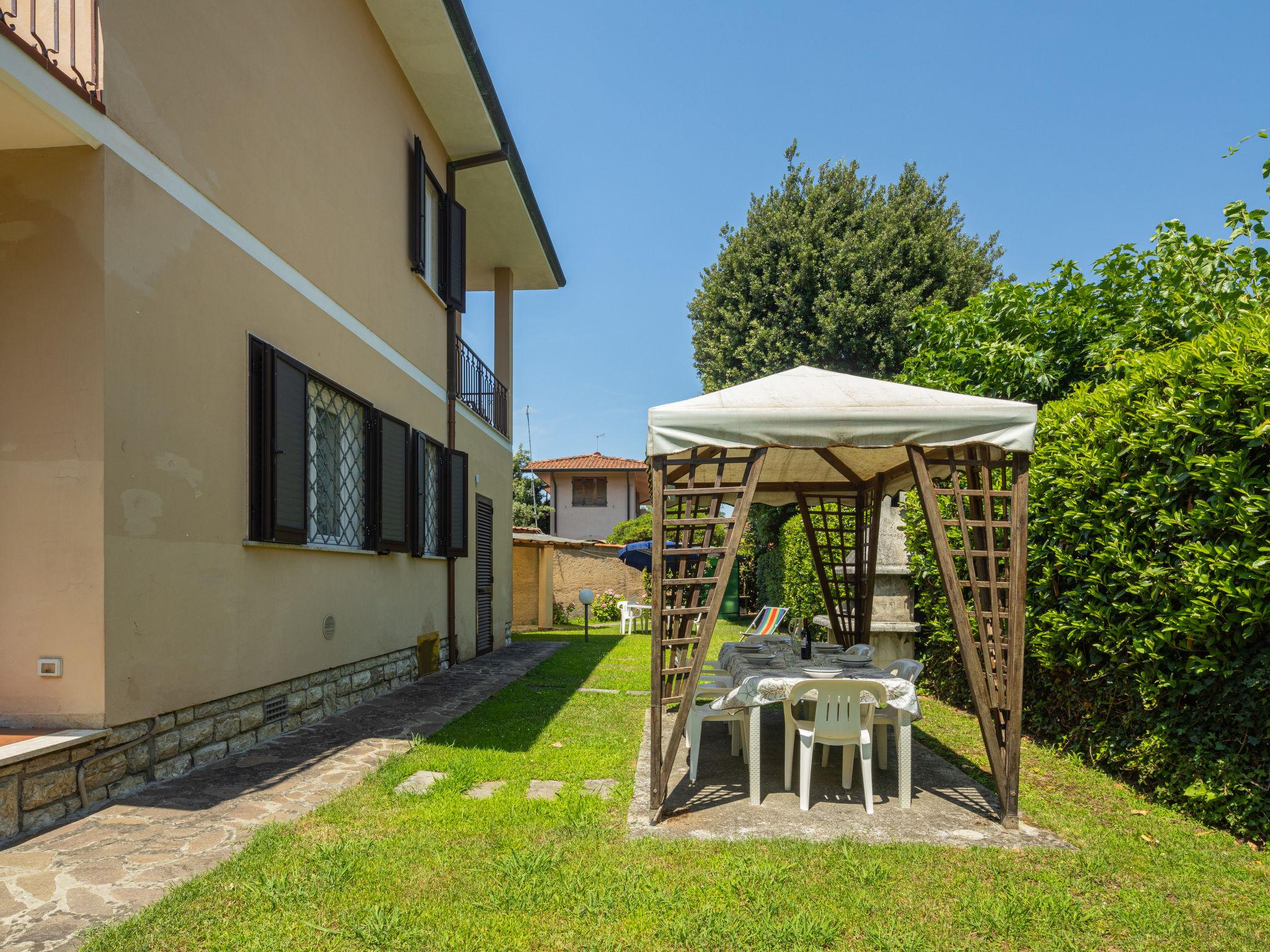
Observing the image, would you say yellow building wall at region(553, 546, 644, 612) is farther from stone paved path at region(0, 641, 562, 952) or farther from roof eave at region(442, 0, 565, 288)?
stone paved path at region(0, 641, 562, 952)

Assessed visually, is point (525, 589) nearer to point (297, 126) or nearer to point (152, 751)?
point (297, 126)

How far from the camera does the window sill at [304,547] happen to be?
5445 millimetres

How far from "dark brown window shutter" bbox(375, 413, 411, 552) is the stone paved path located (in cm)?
196

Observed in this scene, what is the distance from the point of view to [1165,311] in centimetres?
691

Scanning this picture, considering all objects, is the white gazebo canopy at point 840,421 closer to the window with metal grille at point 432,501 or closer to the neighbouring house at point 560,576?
the window with metal grille at point 432,501

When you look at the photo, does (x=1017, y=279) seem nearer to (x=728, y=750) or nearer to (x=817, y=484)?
(x=817, y=484)

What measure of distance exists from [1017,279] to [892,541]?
329 centimetres

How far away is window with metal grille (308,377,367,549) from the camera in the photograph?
664 cm

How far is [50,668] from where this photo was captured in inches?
159

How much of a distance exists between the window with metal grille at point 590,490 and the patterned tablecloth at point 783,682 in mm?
27265

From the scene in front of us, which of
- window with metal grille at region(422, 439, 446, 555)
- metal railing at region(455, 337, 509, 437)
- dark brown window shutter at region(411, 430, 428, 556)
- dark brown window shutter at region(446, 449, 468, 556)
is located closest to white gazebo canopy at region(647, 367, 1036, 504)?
dark brown window shutter at region(411, 430, 428, 556)

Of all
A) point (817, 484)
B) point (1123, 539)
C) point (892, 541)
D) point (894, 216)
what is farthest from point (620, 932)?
point (894, 216)

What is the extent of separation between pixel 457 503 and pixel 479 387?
266cm

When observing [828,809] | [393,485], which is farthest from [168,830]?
[393,485]
